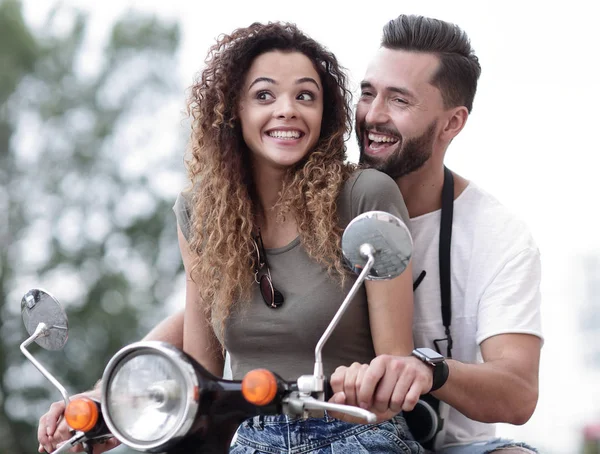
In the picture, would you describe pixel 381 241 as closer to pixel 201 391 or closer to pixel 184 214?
pixel 201 391

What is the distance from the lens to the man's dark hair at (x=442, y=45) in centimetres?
348

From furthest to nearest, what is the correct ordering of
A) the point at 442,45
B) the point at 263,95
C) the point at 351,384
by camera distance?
the point at 442,45, the point at 263,95, the point at 351,384

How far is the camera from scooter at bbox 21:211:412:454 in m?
1.81

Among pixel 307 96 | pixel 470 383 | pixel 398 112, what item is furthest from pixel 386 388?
pixel 398 112

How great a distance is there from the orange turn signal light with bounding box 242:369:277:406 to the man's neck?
1.55m

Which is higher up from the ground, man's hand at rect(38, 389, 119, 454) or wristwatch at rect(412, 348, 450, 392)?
wristwatch at rect(412, 348, 450, 392)

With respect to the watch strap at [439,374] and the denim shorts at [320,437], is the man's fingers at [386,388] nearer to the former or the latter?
the watch strap at [439,374]

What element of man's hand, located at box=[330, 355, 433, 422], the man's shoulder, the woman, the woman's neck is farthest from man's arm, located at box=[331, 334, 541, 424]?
the woman's neck

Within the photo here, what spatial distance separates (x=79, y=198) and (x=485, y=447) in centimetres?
1717

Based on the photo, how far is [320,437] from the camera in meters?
2.51

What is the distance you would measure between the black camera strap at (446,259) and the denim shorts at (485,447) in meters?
0.29

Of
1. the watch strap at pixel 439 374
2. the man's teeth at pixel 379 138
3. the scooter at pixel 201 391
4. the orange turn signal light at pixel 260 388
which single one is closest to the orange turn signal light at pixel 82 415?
the scooter at pixel 201 391

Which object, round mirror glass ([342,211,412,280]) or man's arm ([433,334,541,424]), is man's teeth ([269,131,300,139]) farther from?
round mirror glass ([342,211,412,280])

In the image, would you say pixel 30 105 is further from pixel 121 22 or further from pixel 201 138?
pixel 201 138
